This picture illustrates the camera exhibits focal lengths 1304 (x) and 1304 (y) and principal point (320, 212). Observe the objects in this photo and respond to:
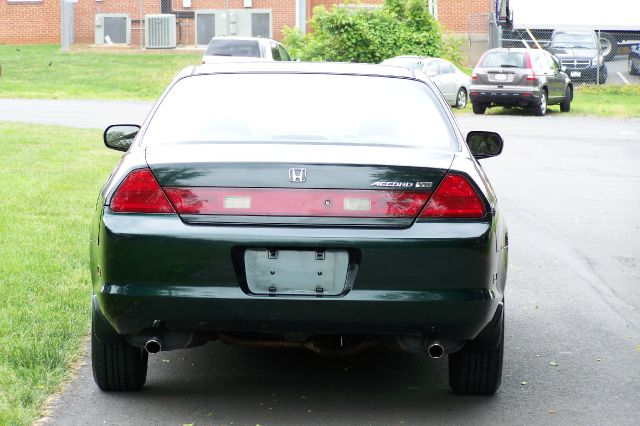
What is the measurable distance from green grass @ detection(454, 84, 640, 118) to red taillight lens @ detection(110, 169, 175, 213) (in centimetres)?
2467

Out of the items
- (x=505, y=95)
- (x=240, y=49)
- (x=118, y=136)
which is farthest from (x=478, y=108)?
(x=118, y=136)

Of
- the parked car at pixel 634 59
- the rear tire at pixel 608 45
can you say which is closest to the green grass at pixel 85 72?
the rear tire at pixel 608 45

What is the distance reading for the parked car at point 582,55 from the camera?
39.0m

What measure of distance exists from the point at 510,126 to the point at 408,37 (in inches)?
486

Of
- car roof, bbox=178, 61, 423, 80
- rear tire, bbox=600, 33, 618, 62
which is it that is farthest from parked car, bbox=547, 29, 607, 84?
car roof, bbox=178, 61, 423, 80

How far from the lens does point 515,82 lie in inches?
1160

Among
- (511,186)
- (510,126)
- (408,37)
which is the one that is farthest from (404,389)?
(408,37)

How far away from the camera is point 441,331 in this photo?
16.8ft

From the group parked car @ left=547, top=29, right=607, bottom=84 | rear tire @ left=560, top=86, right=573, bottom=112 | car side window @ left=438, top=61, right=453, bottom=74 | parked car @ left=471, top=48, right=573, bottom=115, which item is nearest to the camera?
parked car @ left=471, top=48, right=573, bottom=115

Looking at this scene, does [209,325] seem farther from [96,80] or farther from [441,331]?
[96,80]

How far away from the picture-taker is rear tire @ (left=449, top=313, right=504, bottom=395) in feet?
18.6

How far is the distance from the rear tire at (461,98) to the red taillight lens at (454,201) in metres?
26.7

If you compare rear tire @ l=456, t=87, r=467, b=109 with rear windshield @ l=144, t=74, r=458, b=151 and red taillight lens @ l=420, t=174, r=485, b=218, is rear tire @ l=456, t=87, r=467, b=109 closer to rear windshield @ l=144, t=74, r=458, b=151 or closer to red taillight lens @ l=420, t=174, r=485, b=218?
rear windshield @ l=144, t=74, r=458, b=151

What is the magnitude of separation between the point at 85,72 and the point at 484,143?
114 ft
